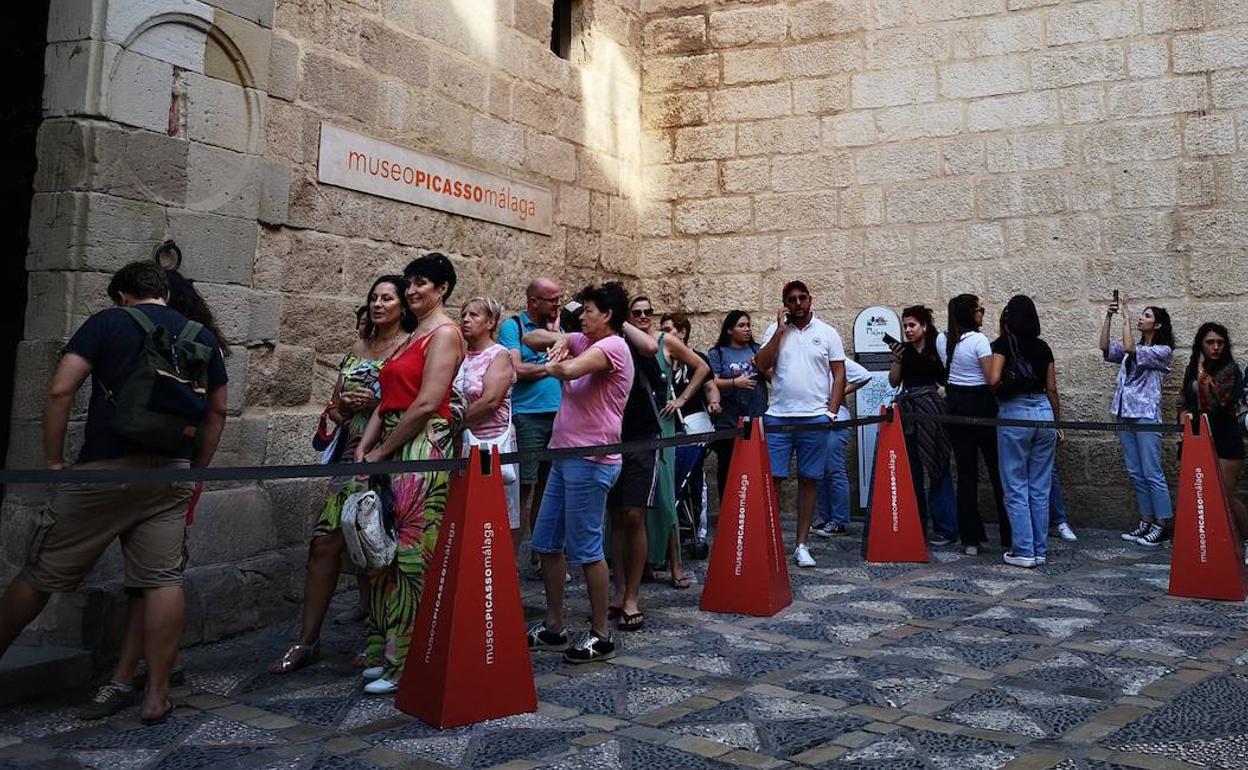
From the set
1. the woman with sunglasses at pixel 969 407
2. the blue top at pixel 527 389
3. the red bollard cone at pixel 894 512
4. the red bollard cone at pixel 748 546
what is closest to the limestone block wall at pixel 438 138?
the blue top at pixel 527 389

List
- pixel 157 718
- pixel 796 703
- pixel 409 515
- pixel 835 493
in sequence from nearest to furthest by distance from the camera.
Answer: pixel 157 718 → pixel 796 703 → pixel 409 515 → pixel 835 493

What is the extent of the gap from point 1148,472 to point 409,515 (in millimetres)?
5780

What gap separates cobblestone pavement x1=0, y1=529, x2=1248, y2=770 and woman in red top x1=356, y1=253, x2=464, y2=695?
0.32m

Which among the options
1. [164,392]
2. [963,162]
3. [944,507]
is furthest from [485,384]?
[963,162]

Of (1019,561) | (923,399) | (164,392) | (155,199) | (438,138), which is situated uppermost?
(438,138)

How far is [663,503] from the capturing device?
5656 mm

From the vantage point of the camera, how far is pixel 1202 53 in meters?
7.80

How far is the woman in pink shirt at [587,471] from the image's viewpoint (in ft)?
15.1

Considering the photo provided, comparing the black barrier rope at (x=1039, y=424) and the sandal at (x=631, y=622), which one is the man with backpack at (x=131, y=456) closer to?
the sandal at (x=631, y=622)

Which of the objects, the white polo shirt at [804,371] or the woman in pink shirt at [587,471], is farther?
the white polo shirt at [804,371]

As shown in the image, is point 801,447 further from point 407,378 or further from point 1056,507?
point 407,378

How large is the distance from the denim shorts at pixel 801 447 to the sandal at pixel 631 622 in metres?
1.90

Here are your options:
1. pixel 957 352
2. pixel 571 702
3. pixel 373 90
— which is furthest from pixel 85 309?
pixel 957 352

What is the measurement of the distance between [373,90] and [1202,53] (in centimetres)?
620
